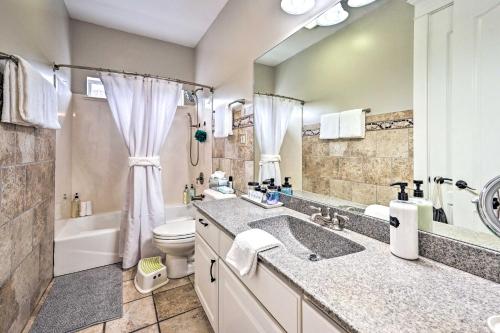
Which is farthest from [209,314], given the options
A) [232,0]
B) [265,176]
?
[232,0]

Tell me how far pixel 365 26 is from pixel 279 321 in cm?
132

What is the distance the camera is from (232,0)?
7.26ft

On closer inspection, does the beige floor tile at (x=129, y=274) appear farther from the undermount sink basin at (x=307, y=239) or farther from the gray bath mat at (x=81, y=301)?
the undermount sink basin at (x=307, y=239)

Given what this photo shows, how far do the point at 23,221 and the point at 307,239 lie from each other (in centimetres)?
183

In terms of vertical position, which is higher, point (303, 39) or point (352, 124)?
point (303, 39)

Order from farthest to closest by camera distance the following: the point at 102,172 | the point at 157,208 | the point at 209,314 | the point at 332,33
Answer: the point at 102,172 → the point at 157,208 → the point at 209,314 → the point at 332,33

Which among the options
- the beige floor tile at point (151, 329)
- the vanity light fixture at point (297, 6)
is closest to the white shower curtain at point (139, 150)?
the beige floor tile at point (151, 329)

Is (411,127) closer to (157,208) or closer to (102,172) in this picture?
(157,208)

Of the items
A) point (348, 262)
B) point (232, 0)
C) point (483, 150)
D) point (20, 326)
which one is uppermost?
point (232, 0)

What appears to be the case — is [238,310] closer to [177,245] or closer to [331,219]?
[331,219]

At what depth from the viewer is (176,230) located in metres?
2.06

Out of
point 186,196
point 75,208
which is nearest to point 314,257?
point 186,196

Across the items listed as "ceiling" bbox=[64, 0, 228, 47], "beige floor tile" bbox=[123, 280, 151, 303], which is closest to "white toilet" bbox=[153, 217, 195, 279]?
"beige floor tile" bbox=[123, 280, 151, 303]

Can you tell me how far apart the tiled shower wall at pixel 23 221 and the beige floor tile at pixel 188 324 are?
0.86 meters
